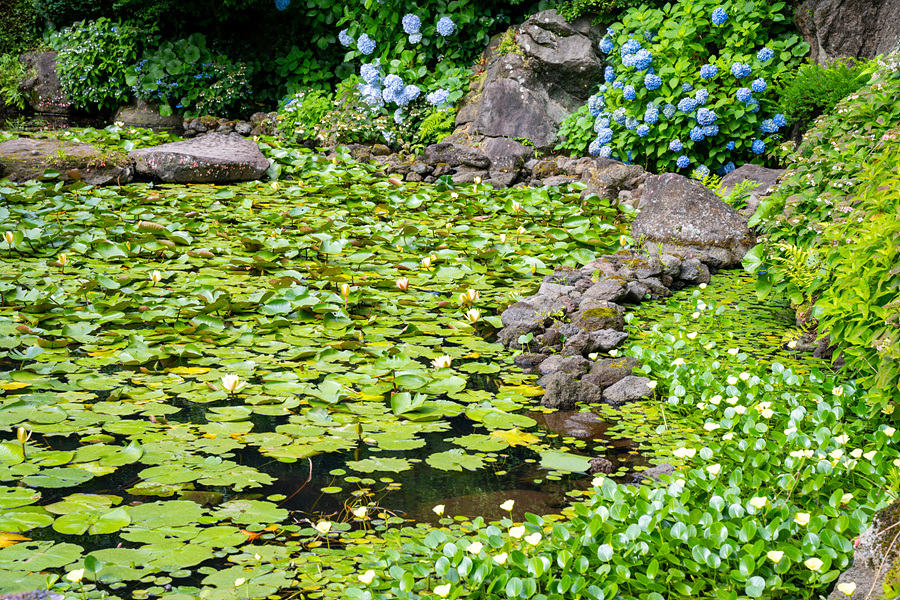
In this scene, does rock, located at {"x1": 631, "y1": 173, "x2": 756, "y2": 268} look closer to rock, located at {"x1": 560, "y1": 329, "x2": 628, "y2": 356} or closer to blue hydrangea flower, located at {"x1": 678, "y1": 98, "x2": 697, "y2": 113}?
rock, located at {"x1": 560, "y1": 329, "x2": 628, "y2": 356}

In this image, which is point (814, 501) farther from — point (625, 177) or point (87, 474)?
point (625, 177)

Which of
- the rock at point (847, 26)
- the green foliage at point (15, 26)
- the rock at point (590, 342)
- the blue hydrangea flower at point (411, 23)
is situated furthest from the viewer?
the green foliage at point (15, 26)

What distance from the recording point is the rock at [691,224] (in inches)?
201

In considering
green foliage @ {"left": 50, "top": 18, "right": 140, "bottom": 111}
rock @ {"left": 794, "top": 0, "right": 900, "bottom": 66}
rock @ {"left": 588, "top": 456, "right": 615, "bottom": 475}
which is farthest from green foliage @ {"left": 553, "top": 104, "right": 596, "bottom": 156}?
green foliage @ {"left": 50, "top": 18, "right": 140, "bottom": 111}

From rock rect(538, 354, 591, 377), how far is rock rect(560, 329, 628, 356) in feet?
0.20

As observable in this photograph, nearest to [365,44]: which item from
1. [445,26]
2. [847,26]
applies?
[445,26]

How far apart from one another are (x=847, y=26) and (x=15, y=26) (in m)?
13.9

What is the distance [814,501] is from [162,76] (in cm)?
1113

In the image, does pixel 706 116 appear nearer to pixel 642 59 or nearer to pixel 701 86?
pixel 701 86

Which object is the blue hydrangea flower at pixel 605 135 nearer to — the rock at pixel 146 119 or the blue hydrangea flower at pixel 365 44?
the blue hydrangea flower at pixel 365 44

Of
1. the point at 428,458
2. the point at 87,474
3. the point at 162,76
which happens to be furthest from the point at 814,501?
the point at 162,76

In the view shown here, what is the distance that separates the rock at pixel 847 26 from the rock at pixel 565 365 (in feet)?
16.0

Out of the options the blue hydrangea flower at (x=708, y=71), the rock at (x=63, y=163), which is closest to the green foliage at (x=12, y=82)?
the rock at (x=63, y=163)

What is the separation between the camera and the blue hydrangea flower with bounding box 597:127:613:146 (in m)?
7.36
